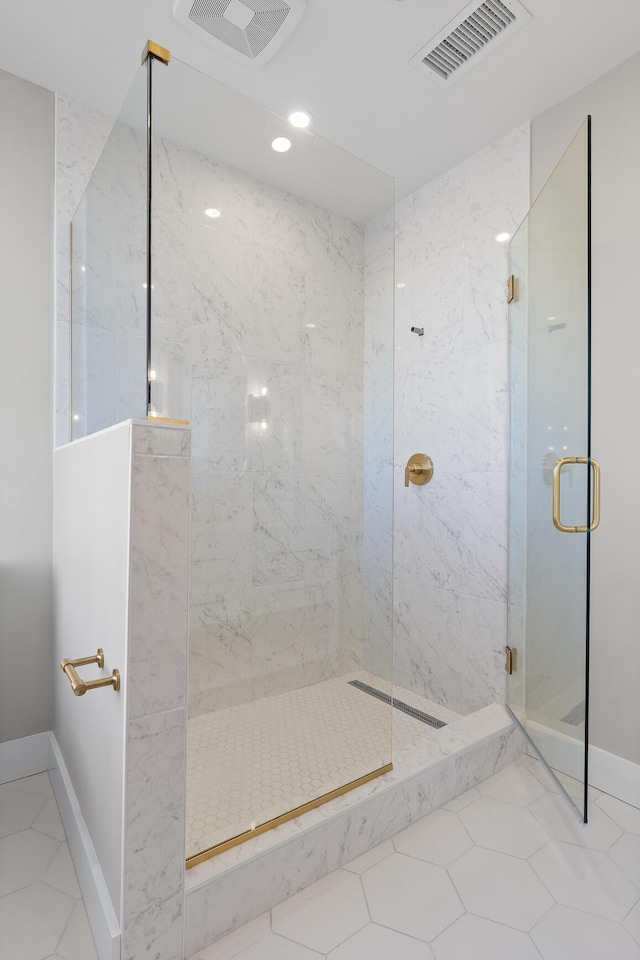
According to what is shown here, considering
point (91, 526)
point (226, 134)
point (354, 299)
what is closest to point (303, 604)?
point (91, 526)

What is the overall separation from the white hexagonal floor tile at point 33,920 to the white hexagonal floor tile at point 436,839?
864 mm

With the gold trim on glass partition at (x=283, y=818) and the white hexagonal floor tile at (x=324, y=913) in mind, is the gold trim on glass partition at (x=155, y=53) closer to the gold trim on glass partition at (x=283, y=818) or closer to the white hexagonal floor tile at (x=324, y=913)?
the gold trim on glass partition at (x=283, y=818)

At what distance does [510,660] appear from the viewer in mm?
2131

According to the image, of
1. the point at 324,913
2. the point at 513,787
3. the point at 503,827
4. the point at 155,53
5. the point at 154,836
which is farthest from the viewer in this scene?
the point at 513,787

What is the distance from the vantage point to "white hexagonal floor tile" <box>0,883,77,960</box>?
1107mm

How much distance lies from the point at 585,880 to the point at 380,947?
60 cm

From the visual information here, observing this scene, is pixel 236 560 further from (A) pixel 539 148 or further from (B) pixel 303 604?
(A) pixel 539 148

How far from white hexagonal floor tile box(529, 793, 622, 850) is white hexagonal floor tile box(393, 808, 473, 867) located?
0.90 ft

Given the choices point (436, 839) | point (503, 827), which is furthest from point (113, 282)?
point (503, 827)

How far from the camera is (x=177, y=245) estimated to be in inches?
54.3

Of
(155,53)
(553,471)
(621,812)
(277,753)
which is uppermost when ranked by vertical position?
(155,53)

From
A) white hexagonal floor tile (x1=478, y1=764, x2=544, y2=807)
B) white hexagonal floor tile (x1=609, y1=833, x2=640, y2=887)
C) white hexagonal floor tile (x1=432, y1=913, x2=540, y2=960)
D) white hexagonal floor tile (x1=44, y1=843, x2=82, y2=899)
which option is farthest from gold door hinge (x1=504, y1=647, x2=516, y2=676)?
white hexagonal floor tile (x1=44, y1=843, x2=82, y2=899)

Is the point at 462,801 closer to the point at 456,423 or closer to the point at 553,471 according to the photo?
the point at 553,471

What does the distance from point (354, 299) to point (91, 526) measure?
41.9 inches
